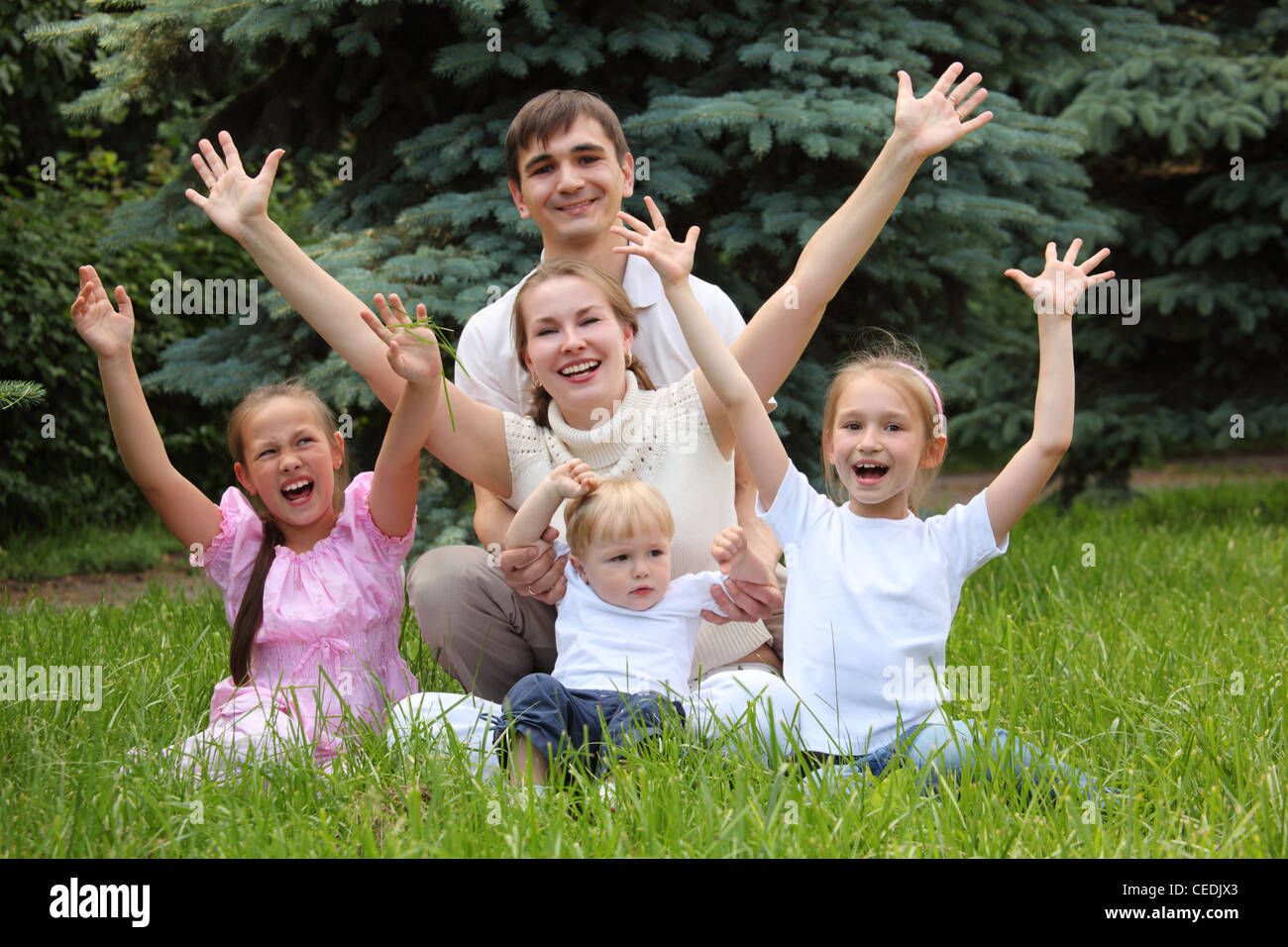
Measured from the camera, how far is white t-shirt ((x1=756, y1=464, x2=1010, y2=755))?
255 cm

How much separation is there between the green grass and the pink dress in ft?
0.69

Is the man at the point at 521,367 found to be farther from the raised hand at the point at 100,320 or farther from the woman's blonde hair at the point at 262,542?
the raised hand at the point at 100,320

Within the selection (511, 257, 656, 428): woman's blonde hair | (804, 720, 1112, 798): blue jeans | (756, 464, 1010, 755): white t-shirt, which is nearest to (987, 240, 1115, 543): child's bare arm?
(756, 464, 1010, 755): white t-shirt

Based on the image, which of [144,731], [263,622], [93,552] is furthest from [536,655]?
[93,552]

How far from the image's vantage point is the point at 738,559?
8.86ft

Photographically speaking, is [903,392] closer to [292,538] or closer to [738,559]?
[738,559]

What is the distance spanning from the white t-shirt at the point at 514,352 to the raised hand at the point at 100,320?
0.94 m

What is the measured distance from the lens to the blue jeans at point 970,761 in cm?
229

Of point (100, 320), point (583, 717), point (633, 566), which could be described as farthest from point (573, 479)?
point (100, 320)

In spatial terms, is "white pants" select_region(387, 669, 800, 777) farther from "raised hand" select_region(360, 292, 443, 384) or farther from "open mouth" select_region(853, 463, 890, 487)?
"raised hand" select_region(360, 292, 443, 384)

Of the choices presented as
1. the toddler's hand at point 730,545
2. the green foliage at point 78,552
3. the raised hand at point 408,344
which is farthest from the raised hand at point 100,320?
the green foliage at point 78,552

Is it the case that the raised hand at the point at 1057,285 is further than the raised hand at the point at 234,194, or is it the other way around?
the raised hand at the point at 234,194
